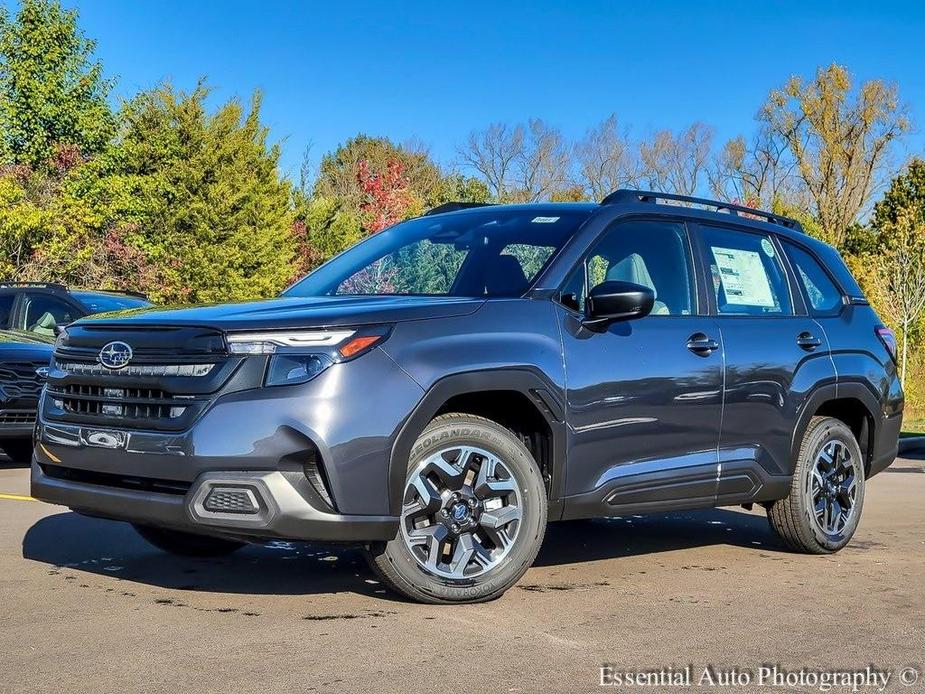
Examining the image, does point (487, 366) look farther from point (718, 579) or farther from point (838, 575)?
point (838, 575)

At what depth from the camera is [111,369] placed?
490cm

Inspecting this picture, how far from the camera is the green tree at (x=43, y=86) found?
31.8 meters

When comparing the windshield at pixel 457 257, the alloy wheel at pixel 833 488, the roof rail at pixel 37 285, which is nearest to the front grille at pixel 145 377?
the windshield at pixel 457 257

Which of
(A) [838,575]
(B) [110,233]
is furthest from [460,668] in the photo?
(B) [110,233]

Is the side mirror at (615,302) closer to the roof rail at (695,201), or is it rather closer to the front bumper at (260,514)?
the roof rail at (695,201)

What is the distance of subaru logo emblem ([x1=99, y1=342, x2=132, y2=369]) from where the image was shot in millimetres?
4859

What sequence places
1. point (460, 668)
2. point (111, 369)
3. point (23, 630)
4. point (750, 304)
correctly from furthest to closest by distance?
point (750, 304)
point (111, 369)
point (23, 630)
point (460, 668)

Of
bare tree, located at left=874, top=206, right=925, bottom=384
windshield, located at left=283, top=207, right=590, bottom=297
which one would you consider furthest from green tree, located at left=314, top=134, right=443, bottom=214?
windshield, located at left=283, top=207, right=590, bottom=297

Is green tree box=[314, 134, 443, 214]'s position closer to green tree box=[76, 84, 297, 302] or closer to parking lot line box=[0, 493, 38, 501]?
green tree box=[76, 84, 297, 302]

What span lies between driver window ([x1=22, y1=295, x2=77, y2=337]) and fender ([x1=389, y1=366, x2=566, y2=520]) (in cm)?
855

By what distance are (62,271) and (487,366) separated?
2712cm

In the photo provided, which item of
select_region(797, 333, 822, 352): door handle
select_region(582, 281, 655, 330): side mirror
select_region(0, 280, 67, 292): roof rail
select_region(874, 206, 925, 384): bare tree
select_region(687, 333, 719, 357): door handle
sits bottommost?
select_region(687, 333, 719, 357): door handle

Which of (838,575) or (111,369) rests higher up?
(111,369)

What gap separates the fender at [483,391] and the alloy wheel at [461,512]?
0.51 ft
